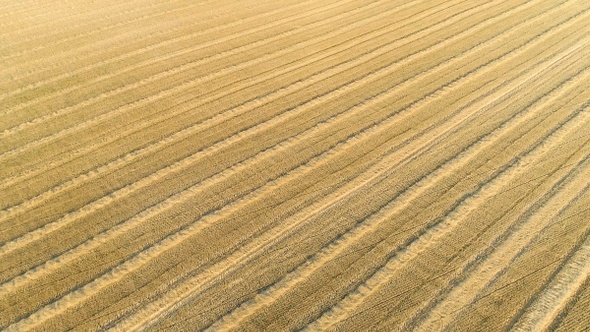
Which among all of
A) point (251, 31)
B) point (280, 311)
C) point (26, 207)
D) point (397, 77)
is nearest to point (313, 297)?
point (280, 311)

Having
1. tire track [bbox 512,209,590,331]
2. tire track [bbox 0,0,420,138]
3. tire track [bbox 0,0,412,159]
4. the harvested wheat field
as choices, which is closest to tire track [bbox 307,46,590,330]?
the harvested wheat field

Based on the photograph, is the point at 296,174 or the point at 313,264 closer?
the point at 313,264

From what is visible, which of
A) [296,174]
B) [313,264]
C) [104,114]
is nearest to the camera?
[313,264]

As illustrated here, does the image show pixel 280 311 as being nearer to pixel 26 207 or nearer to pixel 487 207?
pixel 487 207

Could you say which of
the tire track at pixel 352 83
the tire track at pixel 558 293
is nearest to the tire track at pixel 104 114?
the tire track at pixel 352 83

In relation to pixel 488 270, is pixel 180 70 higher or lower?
higher

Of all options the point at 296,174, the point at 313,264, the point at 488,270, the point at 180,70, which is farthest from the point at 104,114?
the point at 488,270

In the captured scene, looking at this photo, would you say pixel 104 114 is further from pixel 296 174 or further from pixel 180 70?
pixel 296 174

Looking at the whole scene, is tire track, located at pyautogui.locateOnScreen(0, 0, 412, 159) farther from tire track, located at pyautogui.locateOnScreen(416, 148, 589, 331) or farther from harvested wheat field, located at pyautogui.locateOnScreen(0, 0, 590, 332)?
tire track, located at pyautogui.locateOnScreen(416, 148, 589, 331)
